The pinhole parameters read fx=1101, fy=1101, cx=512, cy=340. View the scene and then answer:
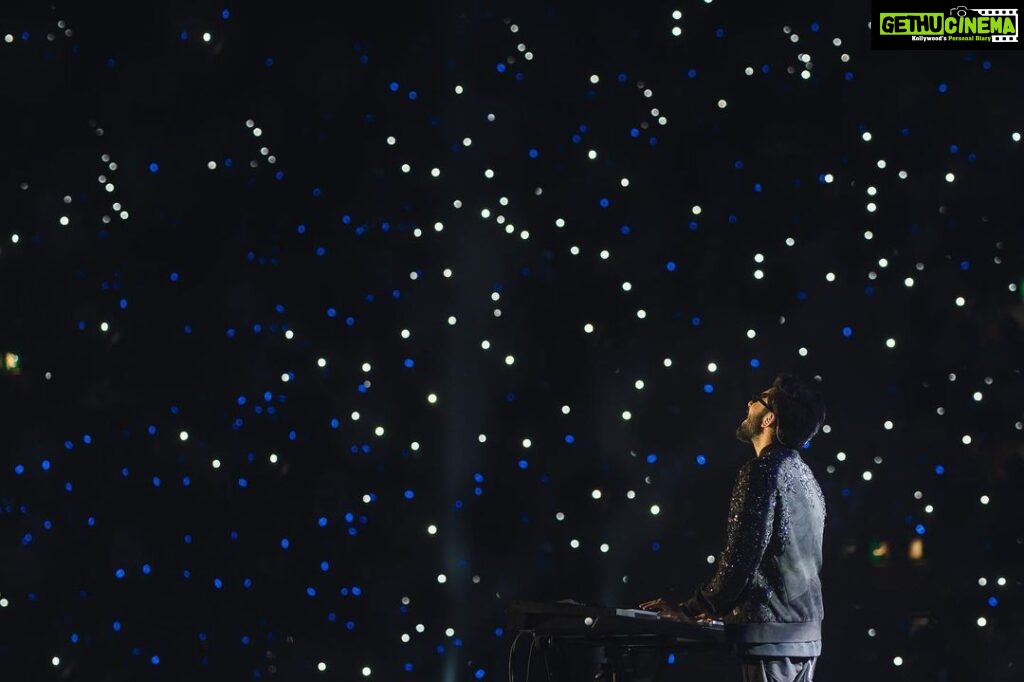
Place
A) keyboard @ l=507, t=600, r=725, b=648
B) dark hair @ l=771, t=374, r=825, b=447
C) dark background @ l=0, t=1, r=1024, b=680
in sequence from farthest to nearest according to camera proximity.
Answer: dark background @ l=0, t=1, r=1024, b=680 < dark hair @ l=771, t=374, r=825, b=447 < keyboard @ l=507, t=600, r=725, b=648

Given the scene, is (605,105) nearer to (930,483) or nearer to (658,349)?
(658,349)

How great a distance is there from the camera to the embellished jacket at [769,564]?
2.85 meters

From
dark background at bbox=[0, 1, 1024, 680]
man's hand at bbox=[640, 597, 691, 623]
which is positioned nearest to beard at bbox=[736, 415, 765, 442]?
man's hand at bbox=[640, 597, 691, 623]

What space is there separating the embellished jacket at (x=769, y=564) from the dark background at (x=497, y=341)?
113 cm

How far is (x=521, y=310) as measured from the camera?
4102mm

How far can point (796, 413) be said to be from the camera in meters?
3.04

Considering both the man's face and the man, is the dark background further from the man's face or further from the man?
the man

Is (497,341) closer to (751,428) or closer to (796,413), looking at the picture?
(751,428)

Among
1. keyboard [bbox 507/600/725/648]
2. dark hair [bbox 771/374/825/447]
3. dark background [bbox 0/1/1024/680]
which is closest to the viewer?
keyboard [bbox 507/600/725/648]

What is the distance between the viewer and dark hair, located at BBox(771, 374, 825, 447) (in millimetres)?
3047

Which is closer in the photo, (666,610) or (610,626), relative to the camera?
(610,626)

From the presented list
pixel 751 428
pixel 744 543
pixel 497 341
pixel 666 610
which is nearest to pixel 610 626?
pixel 666 610

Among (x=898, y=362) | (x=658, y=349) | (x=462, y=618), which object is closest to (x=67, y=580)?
(x=462, y=618)

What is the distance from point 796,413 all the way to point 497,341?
1368 mm
